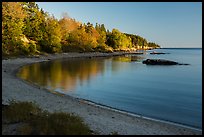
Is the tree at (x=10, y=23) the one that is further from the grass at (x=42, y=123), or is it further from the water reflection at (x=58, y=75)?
the grass at (x=42, y=123)

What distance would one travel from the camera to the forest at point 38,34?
5688cm

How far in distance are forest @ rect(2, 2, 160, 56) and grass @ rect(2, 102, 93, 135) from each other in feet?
141

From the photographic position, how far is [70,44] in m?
111

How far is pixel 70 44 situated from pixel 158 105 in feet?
293

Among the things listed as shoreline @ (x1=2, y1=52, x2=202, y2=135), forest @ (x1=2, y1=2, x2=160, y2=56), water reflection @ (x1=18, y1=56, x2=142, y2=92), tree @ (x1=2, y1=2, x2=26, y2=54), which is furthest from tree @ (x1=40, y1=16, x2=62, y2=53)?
shoreline @ (x1=2, y1=52, x2=202, y2=135)

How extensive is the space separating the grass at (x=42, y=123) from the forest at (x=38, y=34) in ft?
141

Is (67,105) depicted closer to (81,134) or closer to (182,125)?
(182,125)

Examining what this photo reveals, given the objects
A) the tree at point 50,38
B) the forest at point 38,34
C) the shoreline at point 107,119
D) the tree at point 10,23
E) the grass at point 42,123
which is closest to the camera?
the grass at point 42,123

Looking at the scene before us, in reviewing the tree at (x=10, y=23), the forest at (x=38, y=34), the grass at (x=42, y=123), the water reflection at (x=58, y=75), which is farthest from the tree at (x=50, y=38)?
the grass at (x=42, y=123)

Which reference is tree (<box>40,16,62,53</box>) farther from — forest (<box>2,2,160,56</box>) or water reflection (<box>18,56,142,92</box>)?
water reflection (<box>18,56,142,92</box>)

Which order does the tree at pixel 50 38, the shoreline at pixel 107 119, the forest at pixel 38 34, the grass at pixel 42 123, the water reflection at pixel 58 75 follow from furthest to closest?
the tree at pixel 50 38
the forest at pixel 38 34
the water reflection at pixel 58 75
the shoreline at pixel 107 119
the grass at pixel 42 123

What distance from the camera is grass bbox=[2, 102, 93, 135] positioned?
944 centimetres

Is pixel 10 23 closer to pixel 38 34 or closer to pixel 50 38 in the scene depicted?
pixel 38 34

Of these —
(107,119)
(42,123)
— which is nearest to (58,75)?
Answer: (107,119)
